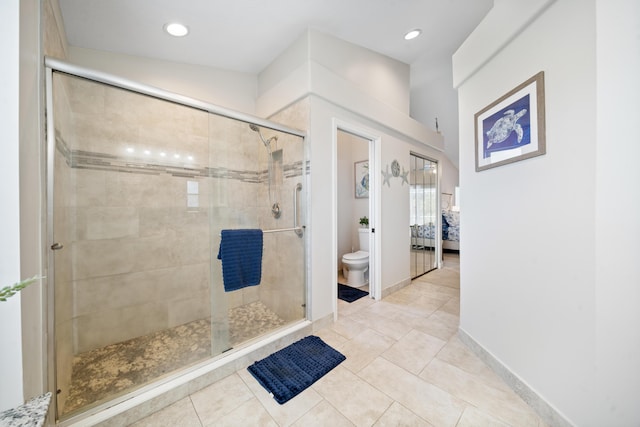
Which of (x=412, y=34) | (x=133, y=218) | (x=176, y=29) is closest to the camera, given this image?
(x=176, y=29)

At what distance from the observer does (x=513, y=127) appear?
1.41 m

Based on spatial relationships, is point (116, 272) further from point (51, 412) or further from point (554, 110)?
point (554, 110)

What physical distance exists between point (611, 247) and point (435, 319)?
165 cm

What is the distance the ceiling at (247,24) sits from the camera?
167cm

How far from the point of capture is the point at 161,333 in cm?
210

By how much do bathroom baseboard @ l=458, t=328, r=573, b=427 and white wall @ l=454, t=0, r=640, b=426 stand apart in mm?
33

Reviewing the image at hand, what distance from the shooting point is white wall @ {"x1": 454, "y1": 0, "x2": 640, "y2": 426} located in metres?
0.92

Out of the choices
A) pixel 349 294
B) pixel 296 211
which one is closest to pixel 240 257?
pixel 296 211

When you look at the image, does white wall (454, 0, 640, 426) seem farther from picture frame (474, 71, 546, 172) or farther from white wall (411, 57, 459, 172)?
white wall (411, 57, 459, 172)

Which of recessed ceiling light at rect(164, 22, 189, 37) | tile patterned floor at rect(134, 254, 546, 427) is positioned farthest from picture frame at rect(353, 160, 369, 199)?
recessed ceiling light at rect(164, 22, 189, 37)

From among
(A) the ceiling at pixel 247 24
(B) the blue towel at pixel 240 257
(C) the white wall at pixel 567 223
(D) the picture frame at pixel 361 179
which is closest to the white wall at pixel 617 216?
(C) the white wall at pixel 567 223

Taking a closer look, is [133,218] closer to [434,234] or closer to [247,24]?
[247,24]

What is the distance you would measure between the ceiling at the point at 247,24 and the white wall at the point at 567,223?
0.85 metres

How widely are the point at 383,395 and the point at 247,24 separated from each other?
9.44 feet
